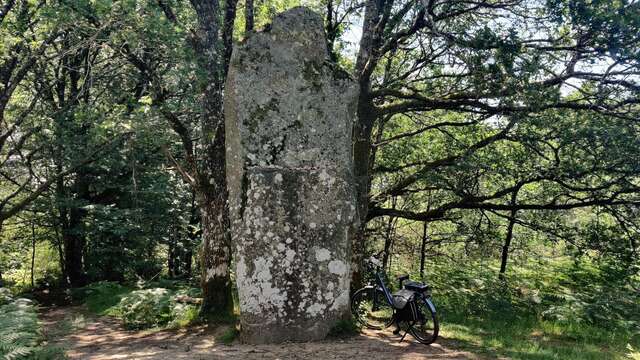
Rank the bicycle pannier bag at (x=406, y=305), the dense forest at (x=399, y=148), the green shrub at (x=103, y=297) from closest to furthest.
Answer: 1. the bicycle pannier bag at (x=406, y=305)
2. the dense forest at (x=399, y=148)
3. the green shrub at (x=103, y=297)

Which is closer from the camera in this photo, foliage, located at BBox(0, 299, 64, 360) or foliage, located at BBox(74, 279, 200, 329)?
foliage, located at BBox(0, 299, 64, 360)

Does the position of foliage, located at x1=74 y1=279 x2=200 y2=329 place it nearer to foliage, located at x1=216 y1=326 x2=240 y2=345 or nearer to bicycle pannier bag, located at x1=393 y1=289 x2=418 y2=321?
foliage, located at x1=216 y1=326 x2=240 y2=345

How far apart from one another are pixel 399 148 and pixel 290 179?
6469 millimetres

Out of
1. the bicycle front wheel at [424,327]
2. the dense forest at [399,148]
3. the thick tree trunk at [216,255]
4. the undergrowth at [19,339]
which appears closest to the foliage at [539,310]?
the dense forest at [399,148]

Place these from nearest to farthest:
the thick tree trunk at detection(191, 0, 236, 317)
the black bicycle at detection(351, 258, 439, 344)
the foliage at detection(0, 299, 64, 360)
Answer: the foliage at detection(0, 299, 64, 360), the black bicycle at detection(351, 258, 439, 344), the thick tree trunk at detection(191, 0, 236, 317)

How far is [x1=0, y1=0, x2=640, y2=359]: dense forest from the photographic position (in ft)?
22.8

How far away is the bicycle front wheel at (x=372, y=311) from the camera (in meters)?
7.23

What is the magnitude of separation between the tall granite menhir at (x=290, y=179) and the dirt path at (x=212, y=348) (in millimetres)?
384

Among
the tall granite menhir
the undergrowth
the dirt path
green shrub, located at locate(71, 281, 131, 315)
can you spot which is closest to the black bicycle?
the dirt path

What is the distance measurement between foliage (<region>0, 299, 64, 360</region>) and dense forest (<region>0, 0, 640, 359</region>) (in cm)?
4

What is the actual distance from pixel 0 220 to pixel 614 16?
12.4m

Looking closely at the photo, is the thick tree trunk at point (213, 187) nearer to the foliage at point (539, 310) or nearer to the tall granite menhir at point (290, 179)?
the tall granite menhir at point (290, 179)

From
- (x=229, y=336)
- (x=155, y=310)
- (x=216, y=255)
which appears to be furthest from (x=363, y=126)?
(x=155, y=310)

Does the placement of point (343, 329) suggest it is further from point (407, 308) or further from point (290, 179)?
point (290, 179)
